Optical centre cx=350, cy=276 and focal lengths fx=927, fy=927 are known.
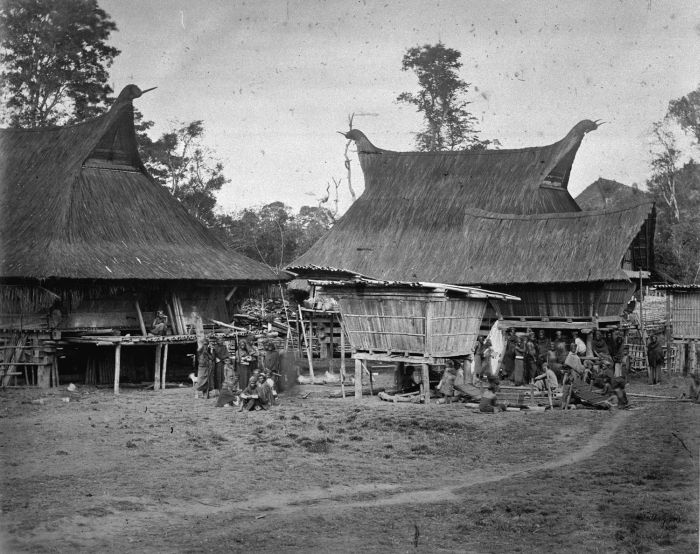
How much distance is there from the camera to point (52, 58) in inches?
1151

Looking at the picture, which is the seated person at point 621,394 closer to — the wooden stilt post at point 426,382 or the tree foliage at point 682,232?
the wooden stilt post at point 426,382

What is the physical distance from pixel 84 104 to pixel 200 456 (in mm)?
21950

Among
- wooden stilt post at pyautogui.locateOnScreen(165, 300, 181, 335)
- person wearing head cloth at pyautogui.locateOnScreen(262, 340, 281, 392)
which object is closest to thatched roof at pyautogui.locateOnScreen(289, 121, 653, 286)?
wooden stilt post at pyautogui.locateOnScreen(165, 300, 181, 335)

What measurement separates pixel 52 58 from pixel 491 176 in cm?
1628

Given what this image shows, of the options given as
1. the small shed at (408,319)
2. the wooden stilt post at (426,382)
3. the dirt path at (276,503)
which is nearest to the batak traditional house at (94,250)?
the small shed at (408,319)

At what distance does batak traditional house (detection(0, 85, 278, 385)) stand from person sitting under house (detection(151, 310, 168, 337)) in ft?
0.90

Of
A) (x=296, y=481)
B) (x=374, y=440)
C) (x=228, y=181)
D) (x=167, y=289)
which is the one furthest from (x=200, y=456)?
(x=228, y=181)

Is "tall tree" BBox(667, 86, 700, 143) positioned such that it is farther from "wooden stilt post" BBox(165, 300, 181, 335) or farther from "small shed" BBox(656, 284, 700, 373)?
"wooden stilt post" BBox(165, 300, 181, 335)

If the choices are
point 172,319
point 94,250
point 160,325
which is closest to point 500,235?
point 172,319

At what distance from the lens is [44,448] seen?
51.1ft

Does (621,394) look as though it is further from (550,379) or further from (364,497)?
(364,497)

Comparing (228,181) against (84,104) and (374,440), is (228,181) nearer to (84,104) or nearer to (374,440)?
(84,104)

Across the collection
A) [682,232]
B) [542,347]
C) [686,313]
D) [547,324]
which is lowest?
[542,347]

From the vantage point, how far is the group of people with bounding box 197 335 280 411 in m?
19.8
